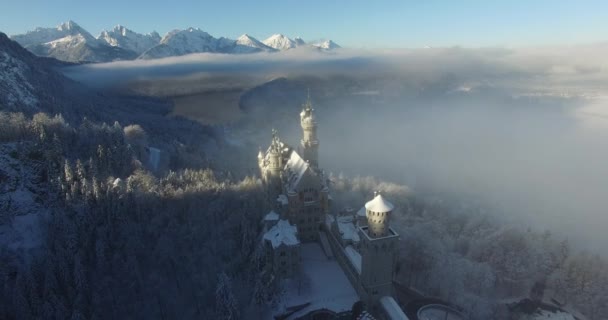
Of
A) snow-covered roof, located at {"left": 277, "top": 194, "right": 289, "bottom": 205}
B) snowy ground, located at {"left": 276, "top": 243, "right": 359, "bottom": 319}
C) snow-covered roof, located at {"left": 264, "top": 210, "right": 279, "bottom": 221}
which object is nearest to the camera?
snowy ground, located at {"left": 276, "top": 243, "right": 359, "bottom": 319}

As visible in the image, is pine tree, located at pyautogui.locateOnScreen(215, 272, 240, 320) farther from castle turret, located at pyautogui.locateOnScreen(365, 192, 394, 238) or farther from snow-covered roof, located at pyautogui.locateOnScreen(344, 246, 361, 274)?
castle turret, located at pyautogui.locateOnScreen(365, 192, 394, 238)

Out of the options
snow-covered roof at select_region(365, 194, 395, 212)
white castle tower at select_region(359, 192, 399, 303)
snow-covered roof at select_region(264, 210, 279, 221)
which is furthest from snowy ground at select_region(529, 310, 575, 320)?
snow-covered roof at select_region(264, 210, 279, 221)

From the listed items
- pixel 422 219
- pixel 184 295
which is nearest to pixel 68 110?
pixel 184 295

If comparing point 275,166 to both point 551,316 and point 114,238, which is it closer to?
point 114,238

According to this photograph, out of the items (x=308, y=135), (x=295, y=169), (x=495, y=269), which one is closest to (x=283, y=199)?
(x=295, y=169)

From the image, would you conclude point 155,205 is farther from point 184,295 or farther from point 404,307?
point 404,307

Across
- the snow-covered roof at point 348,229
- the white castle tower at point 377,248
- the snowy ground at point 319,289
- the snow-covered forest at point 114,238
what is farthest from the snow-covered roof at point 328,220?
the white castle tower at point 377,248

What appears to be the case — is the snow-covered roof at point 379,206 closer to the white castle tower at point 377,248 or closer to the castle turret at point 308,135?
the white castle tower at point 377,248
